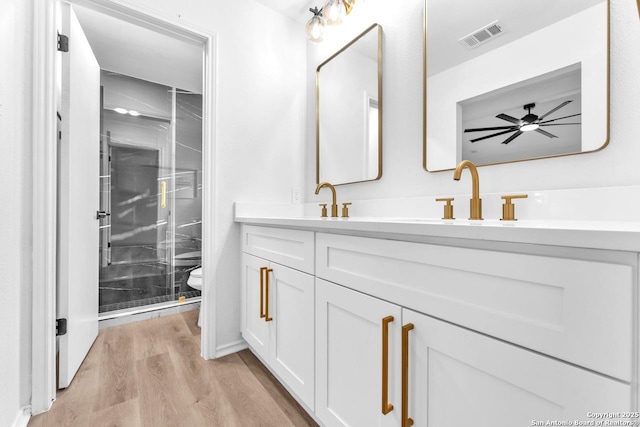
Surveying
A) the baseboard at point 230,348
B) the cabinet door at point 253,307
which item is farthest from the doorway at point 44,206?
the cabinet door at point 253,307

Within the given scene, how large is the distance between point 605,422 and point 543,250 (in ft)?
0.91

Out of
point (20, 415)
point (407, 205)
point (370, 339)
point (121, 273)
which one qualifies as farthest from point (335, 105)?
point (121, 273)

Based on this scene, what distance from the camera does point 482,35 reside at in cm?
113

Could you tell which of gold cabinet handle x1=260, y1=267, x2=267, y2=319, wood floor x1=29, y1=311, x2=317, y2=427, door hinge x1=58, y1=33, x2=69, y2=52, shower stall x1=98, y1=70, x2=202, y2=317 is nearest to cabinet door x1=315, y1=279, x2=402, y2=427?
wood floor x1=29, y1=311, x2=317, y2=427

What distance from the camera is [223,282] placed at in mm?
1733

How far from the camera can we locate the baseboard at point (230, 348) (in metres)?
1.70

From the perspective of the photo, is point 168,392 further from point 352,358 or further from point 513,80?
point 513,80

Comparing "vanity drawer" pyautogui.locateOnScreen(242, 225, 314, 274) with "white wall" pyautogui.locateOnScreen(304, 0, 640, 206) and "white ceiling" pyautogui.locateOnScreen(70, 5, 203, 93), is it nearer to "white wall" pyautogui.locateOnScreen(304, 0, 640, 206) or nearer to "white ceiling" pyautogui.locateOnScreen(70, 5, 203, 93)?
"white wall" pyautogui.locateOnScreen(304, 0, 640, 206)

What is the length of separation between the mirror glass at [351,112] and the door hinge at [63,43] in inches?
53.8

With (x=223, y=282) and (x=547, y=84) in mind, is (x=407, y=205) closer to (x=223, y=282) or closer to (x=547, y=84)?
(x=547, y=84)

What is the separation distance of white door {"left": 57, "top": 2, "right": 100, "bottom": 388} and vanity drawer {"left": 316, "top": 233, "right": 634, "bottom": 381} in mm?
1607

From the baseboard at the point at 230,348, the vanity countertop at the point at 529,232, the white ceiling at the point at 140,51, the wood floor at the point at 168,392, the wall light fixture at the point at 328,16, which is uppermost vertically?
the white ceiling at the point at 140,51

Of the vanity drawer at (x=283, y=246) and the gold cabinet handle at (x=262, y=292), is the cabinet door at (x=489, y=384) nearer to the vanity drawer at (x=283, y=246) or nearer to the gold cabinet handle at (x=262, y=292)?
the vanity drawer at (x=283, y=246)

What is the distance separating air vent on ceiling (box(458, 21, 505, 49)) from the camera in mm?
1081
